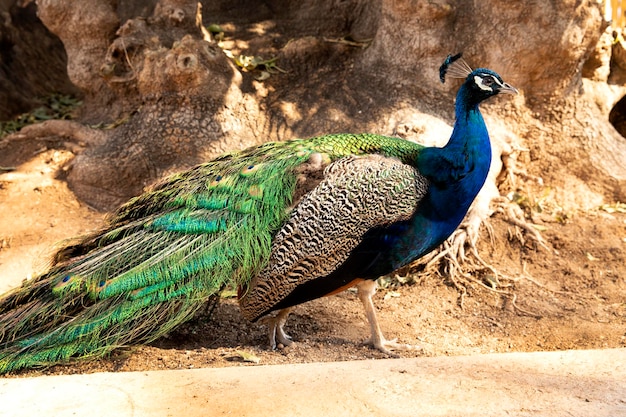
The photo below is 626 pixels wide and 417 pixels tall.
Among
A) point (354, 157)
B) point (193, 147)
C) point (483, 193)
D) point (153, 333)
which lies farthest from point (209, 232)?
point (483, 193)

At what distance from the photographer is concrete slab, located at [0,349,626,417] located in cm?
252

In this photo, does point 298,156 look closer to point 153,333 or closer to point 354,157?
point 354,157

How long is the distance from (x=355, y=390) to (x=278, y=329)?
1.33 metres

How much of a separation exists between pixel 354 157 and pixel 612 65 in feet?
12.3

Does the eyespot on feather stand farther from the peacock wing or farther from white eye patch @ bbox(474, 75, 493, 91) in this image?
white eye patch @ bbox(474, 75, 493, 91)

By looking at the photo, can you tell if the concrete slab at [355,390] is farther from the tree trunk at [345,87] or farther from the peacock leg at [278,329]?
the tree trunk at [345,87]

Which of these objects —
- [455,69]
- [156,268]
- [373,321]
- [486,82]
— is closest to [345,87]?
[455,69]

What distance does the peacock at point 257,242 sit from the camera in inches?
135

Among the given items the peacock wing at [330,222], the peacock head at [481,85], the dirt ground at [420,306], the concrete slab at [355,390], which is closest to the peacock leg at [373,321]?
the dirt ground at [420,306]

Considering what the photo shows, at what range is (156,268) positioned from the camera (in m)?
3.47

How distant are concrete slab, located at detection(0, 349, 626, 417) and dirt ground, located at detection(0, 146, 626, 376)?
659mm

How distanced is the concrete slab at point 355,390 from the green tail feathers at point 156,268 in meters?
0.50

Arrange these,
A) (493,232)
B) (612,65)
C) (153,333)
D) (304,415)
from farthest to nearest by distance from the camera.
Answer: (612,65) < (493,232) < (153,333) < (304,415)

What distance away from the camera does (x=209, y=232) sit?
3545 mm
